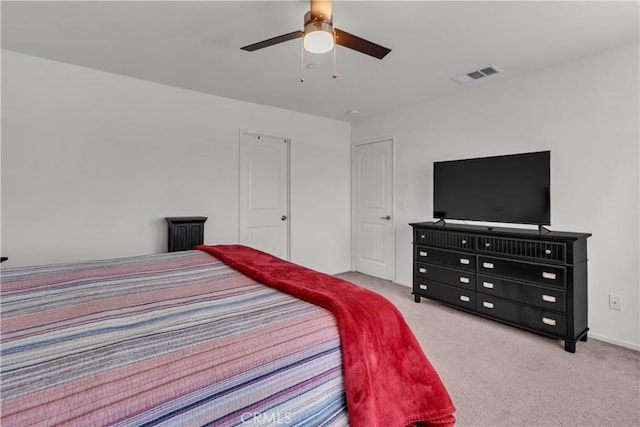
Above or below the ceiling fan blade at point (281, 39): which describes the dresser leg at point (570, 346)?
below

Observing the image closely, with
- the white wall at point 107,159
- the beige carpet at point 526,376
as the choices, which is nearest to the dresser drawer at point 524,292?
the beige carpet at point 526,376

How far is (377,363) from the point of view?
1.24 m

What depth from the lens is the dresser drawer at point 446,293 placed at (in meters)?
3.16

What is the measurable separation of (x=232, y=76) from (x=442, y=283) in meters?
3.11

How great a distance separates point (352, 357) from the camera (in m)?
1.15

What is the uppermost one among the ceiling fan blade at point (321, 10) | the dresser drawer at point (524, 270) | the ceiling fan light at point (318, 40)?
the ceiling fan blade at point (321, 10)

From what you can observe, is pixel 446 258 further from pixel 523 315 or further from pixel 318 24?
pixel 318 24

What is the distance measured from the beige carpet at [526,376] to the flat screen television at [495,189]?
1.08 m

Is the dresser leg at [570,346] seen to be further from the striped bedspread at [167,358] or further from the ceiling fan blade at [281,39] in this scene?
the ceiling fan blade at [281,39]

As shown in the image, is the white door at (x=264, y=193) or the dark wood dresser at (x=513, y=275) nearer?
the dark wood dresser at (x=513, y=275)

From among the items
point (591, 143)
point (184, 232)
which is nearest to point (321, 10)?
point (184, 232)

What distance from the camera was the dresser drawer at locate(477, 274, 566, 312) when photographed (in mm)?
2580

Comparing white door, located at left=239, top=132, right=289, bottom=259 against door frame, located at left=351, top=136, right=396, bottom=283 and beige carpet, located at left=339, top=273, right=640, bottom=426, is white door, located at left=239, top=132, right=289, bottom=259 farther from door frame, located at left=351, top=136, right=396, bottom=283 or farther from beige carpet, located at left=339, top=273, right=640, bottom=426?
beige carpet, located at left=339, top=273, right=640, bottom=426

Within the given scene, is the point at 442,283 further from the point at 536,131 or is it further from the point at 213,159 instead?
the point at 213,159
